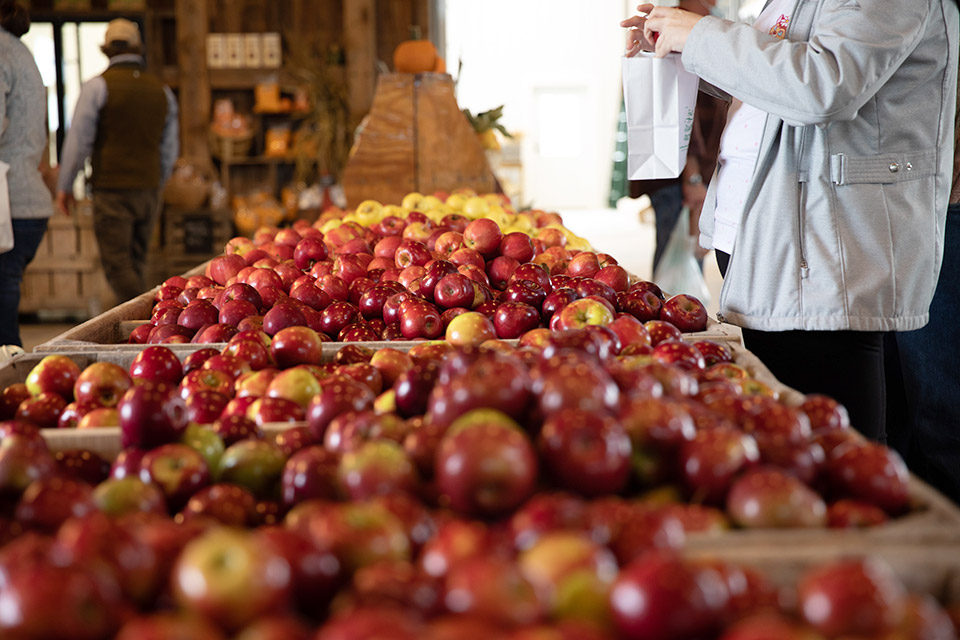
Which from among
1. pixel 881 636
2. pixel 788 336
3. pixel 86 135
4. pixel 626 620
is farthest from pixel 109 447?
pixel 86 135

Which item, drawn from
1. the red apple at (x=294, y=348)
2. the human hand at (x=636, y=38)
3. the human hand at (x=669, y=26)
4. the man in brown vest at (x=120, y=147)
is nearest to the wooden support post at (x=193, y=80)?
the man in brown vest at (x=120, y=147)

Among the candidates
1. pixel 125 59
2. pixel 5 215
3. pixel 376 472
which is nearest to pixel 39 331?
pixel 125 59

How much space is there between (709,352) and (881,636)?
2.96ft

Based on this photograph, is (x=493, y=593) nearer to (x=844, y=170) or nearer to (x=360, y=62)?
(x=844, y=170)

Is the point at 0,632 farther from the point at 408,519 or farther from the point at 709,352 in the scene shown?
the point at 709,352

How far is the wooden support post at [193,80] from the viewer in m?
7.07

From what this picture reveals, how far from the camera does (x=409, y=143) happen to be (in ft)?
13.5

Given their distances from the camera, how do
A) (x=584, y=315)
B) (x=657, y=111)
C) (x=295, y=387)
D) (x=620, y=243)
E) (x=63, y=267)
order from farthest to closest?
1. (x=620, y=243)
2. (x=63, y=267)
3. (x=657, y=111)
4. (x=584, y=315)
5. (x=295, y=387)

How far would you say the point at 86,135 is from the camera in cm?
509

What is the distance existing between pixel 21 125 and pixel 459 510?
3.93m

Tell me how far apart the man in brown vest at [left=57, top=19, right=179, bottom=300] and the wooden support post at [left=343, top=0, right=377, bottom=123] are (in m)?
1.81

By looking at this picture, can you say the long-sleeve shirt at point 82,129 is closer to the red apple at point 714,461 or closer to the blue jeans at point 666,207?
the blue jeans at point 666,207

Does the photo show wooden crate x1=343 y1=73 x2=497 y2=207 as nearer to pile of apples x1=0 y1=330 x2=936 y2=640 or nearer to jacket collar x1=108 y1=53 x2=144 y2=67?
jacket collar x1=108 y1=53 x2=144 y2=67

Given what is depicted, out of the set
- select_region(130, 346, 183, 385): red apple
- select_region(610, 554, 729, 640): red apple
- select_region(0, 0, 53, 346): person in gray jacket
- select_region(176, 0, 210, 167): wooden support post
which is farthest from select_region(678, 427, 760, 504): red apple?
select_region(176, 0, 210, 167): wooden support post
